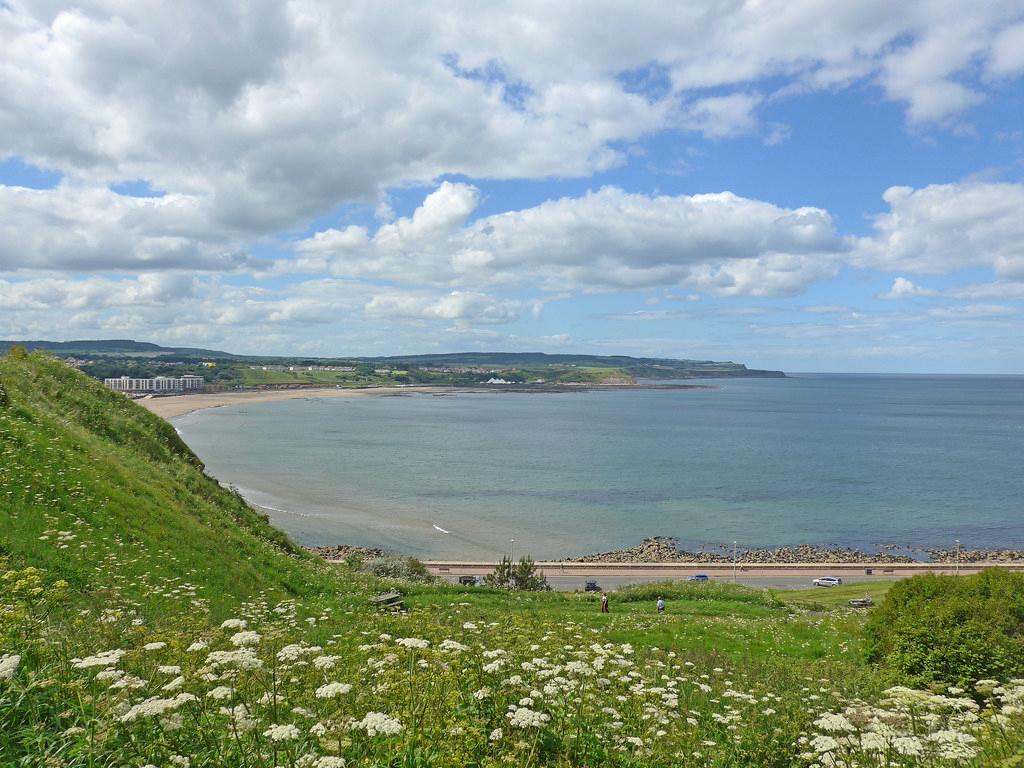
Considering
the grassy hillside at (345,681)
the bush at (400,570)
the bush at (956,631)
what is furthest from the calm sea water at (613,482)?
the bush at (956,631)

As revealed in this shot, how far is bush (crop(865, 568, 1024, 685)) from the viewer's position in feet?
40.5

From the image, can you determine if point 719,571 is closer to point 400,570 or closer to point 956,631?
point 400,570

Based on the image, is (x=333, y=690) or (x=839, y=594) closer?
(x=333, y=690)

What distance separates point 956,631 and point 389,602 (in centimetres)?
1411

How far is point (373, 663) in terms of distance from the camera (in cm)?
645

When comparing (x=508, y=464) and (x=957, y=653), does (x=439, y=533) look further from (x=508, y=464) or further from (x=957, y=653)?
(x=957, y=653)

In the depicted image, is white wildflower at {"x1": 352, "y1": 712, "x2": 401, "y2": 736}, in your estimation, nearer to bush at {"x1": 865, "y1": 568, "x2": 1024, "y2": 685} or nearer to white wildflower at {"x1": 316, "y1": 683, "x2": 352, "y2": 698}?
white wildflower at {"x1": 316, "y1": 683, "x2": 352, "y2": 698}

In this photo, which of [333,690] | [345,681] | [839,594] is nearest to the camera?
[333,690]

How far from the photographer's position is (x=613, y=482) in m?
81.3

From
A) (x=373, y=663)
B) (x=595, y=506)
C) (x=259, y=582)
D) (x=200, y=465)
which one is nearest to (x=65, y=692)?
(x=373, y=663)

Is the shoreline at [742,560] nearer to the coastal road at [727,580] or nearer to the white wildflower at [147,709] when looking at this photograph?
the coastal road at [727,580]

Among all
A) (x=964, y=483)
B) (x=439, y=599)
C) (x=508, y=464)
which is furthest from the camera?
(x=508, y=464)

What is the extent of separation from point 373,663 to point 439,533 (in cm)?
5114

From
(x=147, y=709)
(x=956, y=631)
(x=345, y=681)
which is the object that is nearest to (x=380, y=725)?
(x=147, y=709)
